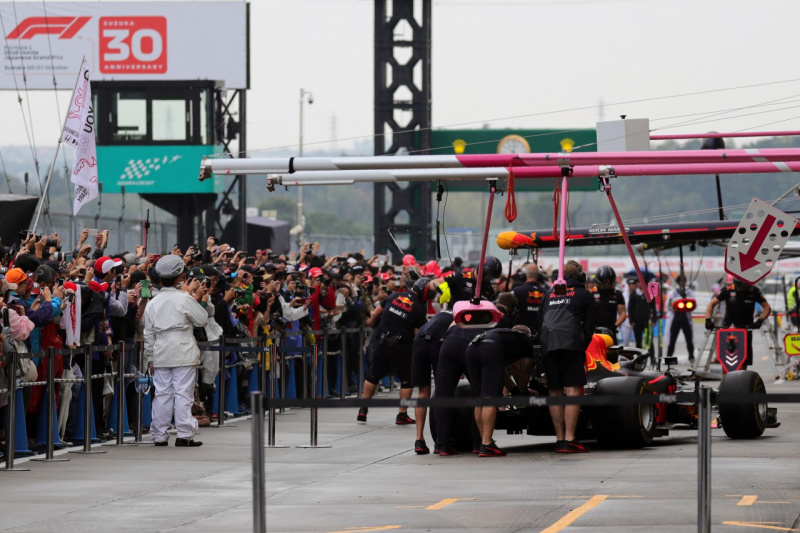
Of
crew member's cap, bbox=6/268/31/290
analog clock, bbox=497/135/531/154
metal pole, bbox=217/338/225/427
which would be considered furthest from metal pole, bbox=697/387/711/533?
analog clock, bbox=497/135/531/154

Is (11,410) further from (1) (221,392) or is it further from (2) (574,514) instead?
(2) (574,514)

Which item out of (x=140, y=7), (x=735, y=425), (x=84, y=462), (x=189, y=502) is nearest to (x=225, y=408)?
(x=84, y=462)

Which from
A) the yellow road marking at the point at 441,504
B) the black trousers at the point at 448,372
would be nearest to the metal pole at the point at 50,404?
the black trousers at the point at 448,372

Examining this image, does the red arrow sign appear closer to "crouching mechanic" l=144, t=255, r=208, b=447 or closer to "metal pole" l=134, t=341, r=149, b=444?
"crouching mechanic" l=144, t=255, r=208, b=447

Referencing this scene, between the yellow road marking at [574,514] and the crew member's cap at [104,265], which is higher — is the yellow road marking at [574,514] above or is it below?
below

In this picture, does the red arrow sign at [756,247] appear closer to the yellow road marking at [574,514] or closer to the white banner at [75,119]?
the yellow road marking at [574,514]

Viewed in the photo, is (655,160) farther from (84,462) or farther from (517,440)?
(84,462)

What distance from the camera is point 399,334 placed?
696 inches

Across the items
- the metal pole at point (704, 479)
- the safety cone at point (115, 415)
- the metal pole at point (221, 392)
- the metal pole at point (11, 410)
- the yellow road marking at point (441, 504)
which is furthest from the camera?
the metal pole at point (221, 392)

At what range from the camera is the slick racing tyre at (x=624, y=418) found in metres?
14.6

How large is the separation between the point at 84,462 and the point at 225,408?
195 inches

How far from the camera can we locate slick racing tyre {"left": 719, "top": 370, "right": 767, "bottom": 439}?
15.6 meters

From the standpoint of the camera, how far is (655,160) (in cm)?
1502

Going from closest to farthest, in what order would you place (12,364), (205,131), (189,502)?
(189,502), (12,364), (205,131)
